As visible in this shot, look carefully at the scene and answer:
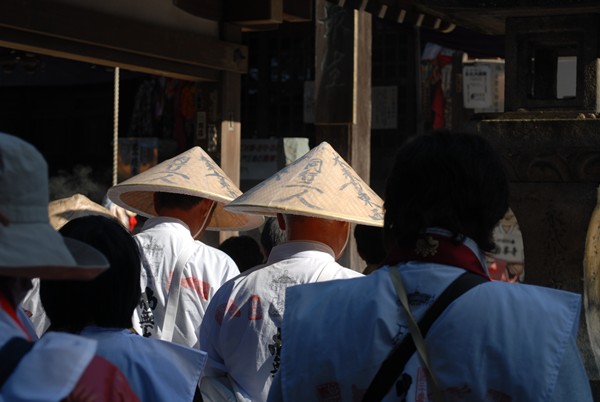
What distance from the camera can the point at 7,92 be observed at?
1454 cm

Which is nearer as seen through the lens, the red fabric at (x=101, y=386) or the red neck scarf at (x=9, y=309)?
the red neck scarf at (x=9, y=309)

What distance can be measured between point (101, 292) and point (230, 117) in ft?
21.0

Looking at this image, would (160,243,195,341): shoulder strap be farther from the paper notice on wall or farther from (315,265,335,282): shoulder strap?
the paper notice on wall

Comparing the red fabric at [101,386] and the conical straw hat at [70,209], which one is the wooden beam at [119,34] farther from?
the red fabric at [101,386]

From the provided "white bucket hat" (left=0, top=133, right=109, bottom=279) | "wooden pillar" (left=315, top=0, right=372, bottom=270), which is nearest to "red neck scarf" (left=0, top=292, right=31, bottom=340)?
"white bucket hat" (left=0, top=133, right=109, bottom=279)

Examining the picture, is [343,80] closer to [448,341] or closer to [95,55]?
[95,55]

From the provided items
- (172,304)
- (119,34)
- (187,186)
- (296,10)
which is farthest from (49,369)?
(296,10)

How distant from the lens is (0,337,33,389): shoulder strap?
1677 mm

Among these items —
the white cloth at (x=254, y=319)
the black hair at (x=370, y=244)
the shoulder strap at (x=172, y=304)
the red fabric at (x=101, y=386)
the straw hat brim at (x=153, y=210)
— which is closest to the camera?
the red fabric at (x=101, y=386)

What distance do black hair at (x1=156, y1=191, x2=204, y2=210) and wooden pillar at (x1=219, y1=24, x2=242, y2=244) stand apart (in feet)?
12.2

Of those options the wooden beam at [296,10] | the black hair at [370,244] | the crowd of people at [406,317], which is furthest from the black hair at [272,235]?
the wooden beam at [296,10]

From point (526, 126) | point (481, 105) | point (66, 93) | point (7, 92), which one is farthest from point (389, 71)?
point (526, 126)

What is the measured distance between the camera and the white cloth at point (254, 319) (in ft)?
11.5

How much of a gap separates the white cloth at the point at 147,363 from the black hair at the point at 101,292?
0.04m
